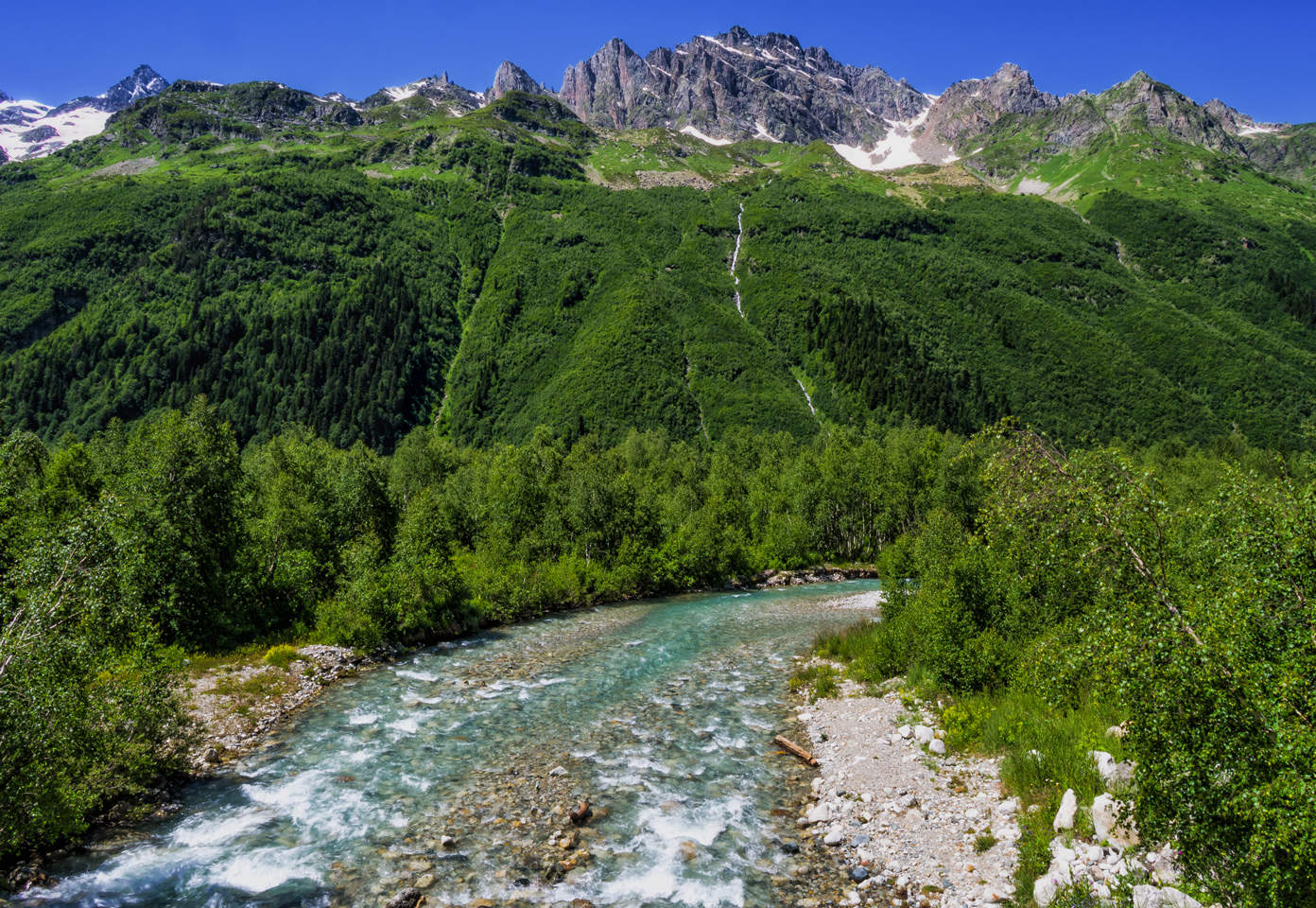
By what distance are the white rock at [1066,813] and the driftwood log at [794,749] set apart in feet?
26.2

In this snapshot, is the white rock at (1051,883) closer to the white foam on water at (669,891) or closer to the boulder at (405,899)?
the white foam on water at (669,891)

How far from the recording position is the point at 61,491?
35969 mm

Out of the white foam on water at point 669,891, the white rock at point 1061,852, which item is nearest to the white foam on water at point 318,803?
the white foam on water at point 669,891

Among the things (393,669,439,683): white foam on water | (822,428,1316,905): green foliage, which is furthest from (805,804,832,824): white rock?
(393,669,439,683): white foam on water

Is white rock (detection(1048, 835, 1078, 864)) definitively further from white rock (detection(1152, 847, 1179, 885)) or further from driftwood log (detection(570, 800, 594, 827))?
driftwood log (detection(570, 800, 594, 827))

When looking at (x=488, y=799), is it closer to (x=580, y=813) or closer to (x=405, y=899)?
(x=580, y=813)

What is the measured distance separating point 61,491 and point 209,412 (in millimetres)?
12852

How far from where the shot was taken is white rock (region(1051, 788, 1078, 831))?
12.7 meters

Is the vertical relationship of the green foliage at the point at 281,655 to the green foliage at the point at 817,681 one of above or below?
above

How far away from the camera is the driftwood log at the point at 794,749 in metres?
20.2

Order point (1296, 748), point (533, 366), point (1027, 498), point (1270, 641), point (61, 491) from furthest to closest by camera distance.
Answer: point (533, 366) → point (61, 491) → point (1027, 498) → point (1270, 641) → point (1296, 748)

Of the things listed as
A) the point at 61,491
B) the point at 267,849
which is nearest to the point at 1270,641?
the point at 267,849

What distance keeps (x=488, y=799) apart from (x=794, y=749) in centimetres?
1018

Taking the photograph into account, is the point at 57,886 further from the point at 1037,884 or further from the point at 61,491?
the point at 61,491
